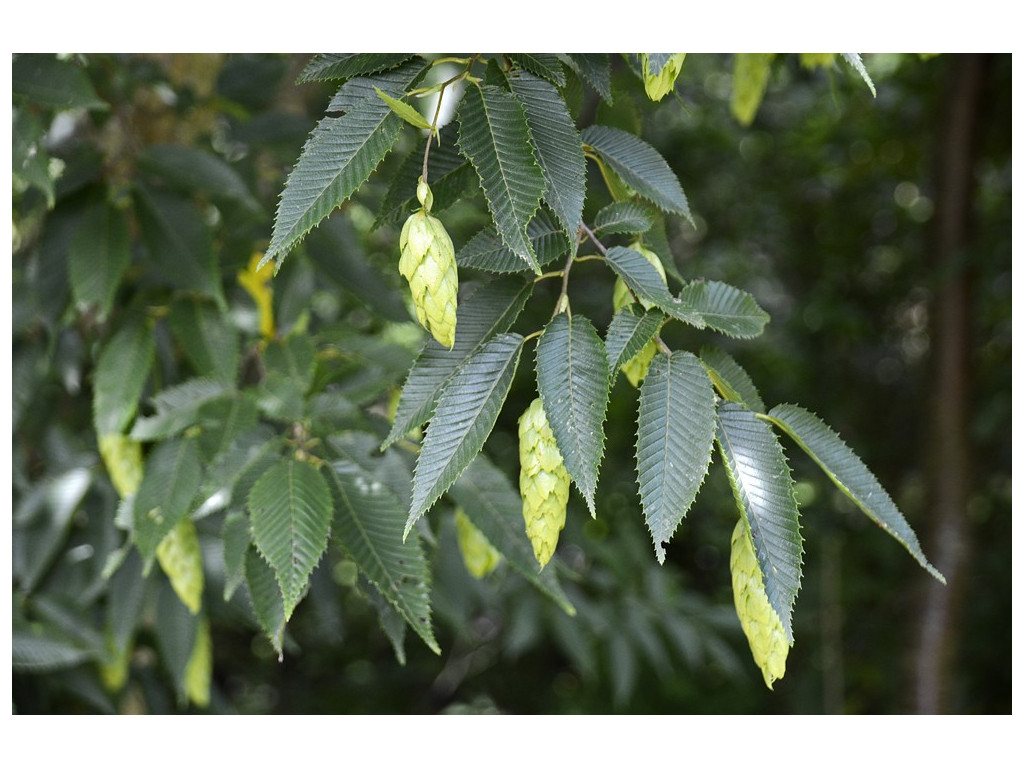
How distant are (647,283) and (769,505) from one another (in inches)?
6.2

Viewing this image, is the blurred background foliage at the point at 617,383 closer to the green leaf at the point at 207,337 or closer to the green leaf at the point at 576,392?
the green leaf at the point at 207,337

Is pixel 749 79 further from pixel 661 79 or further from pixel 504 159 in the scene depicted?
pixel 504 159

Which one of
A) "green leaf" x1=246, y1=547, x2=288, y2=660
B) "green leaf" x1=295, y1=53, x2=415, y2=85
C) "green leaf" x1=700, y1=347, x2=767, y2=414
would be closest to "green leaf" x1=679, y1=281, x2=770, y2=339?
"green leaf" x1=700, y1=347, x2=767, y2=414

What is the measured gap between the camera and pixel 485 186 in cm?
56

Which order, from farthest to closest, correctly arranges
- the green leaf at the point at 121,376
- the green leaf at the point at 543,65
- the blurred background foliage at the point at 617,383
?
the blurred background foliage at the point at 617,383
the green leaf at the point at 121,376
the green leaf at the point at 543,65

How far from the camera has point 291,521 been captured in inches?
28.5

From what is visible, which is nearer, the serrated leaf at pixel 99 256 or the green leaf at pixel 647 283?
the green leaf at pixel 647 283

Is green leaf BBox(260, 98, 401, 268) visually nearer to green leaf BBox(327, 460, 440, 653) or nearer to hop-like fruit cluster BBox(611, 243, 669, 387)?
hop-like fruit cluster BBox(611, 243, 669, 387)

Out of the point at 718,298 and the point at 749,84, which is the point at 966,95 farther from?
the point at 718,298

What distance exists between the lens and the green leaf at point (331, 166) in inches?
21.1

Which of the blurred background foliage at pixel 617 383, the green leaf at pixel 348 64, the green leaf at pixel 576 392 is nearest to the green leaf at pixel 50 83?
the blurred background foliage at pixel 617 383

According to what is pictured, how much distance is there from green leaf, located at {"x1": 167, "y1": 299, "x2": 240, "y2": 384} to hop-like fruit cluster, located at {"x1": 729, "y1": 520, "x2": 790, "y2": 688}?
65 cm

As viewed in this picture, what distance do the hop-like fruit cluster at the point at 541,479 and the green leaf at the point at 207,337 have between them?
56 cm

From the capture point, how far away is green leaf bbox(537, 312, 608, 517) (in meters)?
0.53
